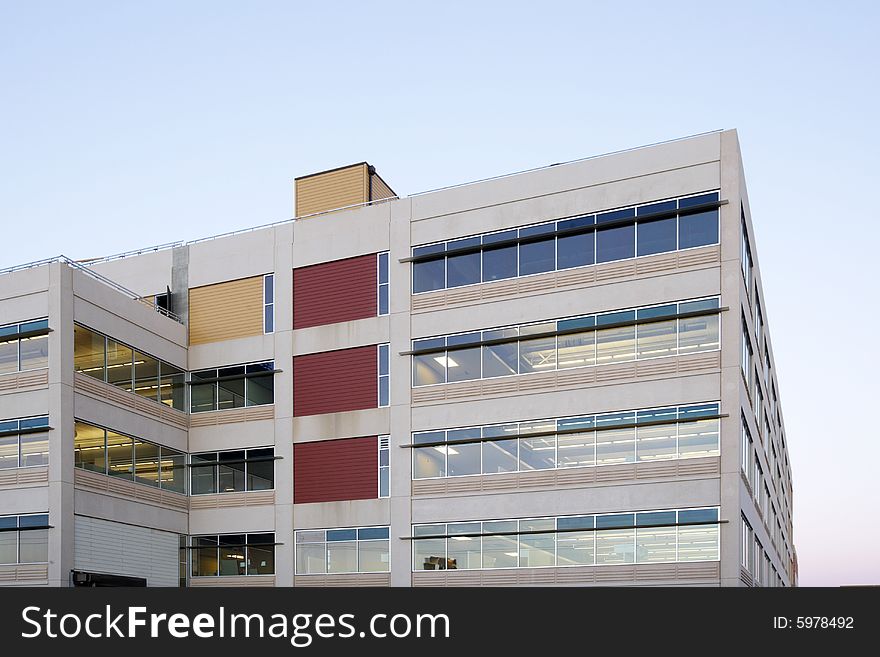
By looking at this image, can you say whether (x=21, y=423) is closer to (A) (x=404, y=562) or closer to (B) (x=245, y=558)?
(B) (x=245, y=558)

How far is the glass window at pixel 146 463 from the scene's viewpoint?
4388cm

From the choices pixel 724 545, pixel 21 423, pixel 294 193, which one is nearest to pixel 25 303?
pixel 21 423

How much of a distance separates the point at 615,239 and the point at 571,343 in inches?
178

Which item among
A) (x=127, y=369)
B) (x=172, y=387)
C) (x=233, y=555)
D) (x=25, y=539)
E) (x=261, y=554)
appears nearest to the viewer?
(x=25, y=539)

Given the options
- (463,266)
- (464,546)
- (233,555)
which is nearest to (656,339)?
(463,266)

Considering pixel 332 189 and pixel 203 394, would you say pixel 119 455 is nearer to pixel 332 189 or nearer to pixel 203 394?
pixel 203 394

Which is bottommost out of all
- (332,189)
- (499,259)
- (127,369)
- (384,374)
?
(384,374)

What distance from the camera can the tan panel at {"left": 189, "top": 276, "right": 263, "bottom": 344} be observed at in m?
47.5

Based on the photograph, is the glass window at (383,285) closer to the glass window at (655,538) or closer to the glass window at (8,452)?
the glass window at (655,538)

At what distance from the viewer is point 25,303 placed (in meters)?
41.2

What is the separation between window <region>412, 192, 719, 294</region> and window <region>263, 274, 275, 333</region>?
23.4ft

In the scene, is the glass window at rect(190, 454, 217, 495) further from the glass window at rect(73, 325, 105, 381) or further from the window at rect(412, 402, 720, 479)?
the window at rect(412, 402, 720, 479)

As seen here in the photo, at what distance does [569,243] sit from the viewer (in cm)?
4184

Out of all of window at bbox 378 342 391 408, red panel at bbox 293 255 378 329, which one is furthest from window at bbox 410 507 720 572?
red panel at bbox 293 255 378 329
